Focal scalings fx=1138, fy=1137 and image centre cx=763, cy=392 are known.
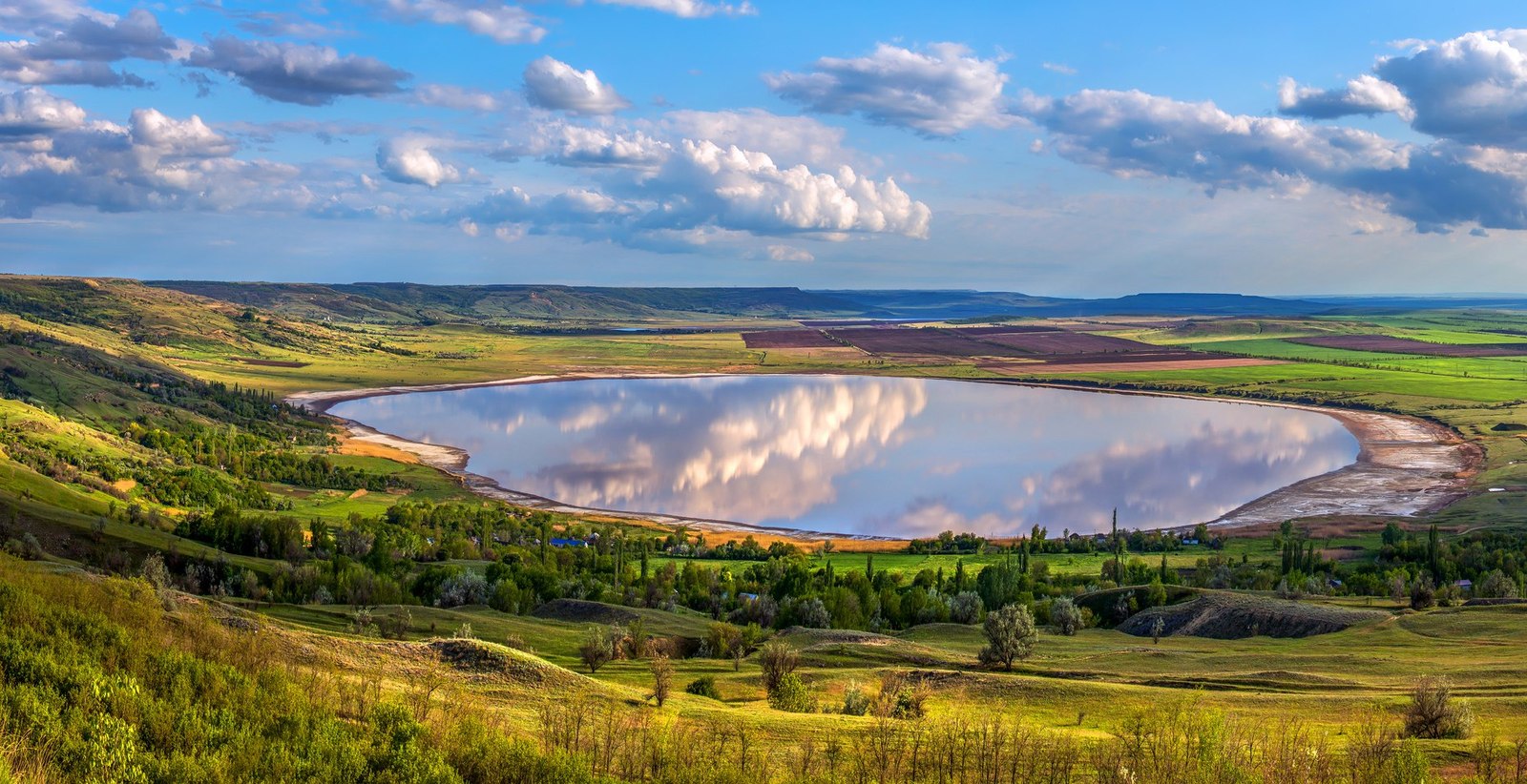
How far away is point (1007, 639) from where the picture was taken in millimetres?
28203

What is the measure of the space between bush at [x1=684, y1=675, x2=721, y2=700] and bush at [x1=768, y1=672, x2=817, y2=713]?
158cm

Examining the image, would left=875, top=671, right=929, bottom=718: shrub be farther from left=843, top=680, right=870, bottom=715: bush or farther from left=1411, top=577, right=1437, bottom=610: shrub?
left=1411, top=577, right=1437, bottom=610: shrub

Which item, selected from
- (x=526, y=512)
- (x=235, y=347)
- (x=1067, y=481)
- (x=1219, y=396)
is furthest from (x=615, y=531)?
(x=235, y=347)

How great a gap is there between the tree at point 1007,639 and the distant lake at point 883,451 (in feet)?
104

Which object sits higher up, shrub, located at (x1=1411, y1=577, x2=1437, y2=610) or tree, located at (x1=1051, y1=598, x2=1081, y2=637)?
shrub, located at (x1=1411, y1=577, x2=1437, y2=610)

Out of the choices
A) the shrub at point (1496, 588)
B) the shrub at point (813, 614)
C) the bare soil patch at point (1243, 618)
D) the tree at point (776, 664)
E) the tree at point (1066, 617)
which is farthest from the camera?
the shrub at point (1496, 588)

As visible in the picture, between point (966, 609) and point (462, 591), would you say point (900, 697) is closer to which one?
point (966, 609)

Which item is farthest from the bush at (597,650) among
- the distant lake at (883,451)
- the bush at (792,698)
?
the distant lake at (883,451)

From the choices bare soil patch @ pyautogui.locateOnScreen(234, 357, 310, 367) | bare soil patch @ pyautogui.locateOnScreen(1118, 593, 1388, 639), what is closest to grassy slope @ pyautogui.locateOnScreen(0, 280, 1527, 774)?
bare soil patch @ pyautogui.locateOnScreen(1118, 593, 1388, 639)

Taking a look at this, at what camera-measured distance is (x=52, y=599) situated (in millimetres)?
18969

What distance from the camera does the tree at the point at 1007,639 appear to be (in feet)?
92.3

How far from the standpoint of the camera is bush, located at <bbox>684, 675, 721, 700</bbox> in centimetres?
2405

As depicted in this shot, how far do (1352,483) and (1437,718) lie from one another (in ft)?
204

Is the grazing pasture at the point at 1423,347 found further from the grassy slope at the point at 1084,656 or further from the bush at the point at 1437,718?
the bush at the point at 1437,718
